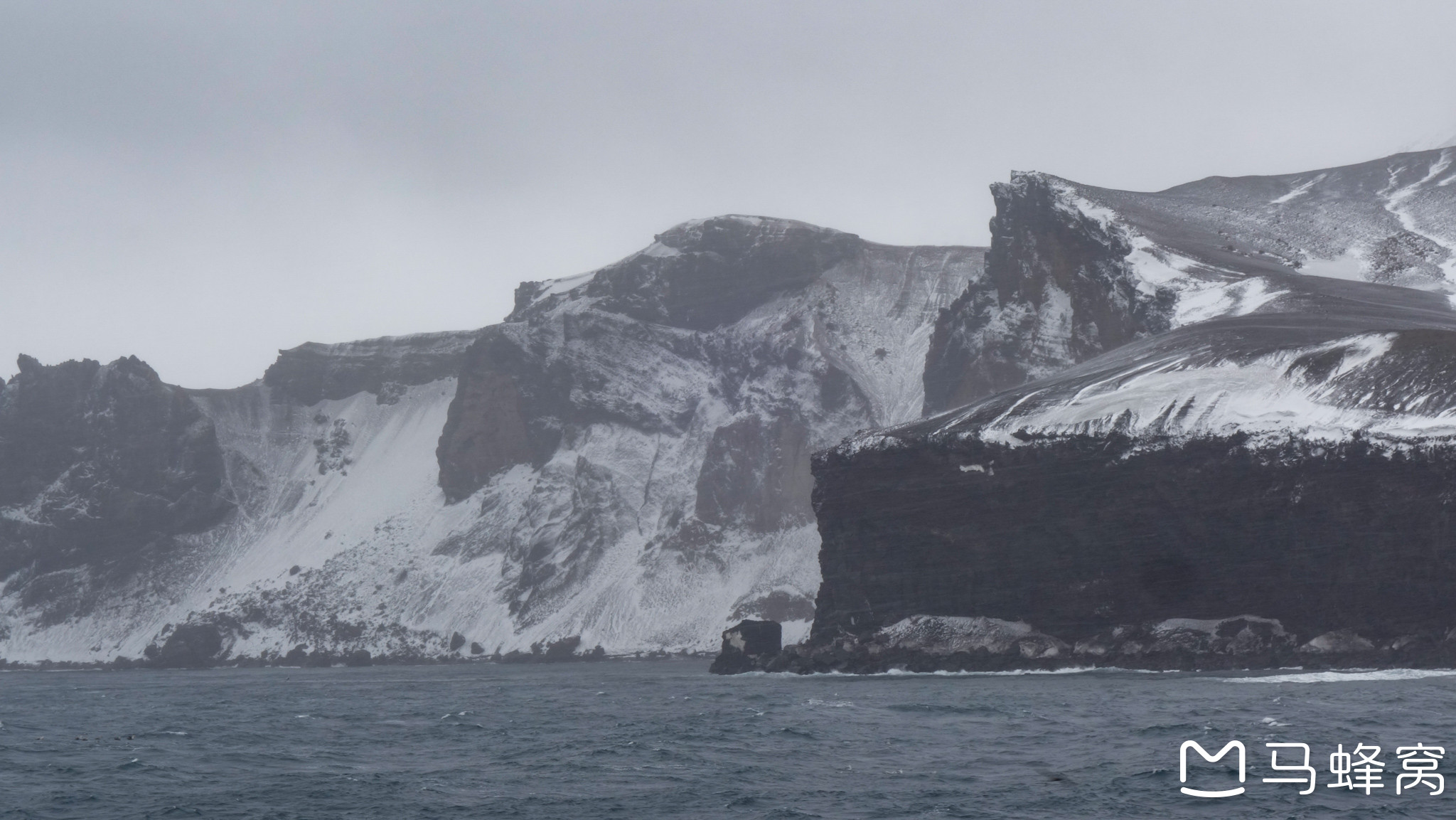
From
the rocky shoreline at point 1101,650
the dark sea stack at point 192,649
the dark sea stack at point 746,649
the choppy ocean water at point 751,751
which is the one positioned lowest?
the dark sea stack at point 192,649

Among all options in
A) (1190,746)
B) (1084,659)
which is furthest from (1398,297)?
Answer: (1190,746)

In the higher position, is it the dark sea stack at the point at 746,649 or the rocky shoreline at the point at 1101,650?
the rocky shoreline at the point at 1101,650

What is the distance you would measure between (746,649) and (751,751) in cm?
6191

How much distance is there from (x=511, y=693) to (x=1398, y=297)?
287 feet

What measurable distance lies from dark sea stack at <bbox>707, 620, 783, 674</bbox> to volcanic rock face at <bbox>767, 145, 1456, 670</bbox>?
4.89 metres

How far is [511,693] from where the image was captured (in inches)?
3516

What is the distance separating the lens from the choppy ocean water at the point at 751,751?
38.3 metres

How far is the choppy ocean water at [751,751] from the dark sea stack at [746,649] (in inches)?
1039

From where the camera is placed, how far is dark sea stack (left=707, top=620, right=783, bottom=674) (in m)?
110

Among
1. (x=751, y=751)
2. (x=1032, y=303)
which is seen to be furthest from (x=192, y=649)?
(x=751, y=751)

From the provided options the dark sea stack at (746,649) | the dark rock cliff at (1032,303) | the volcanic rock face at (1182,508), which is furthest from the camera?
the dark rock cliff at (1032,303)

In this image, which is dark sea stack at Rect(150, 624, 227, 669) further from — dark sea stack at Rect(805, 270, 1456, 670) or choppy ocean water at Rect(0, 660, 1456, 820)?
choppy ocean water at Rect(0, 660, 1456, 820)

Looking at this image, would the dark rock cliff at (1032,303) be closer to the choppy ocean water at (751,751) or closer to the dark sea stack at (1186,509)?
the dark sea stack at (1186,509)

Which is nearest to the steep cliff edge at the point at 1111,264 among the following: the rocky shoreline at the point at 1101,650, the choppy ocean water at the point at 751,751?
the rocky shoreline at the point at 1101,650
